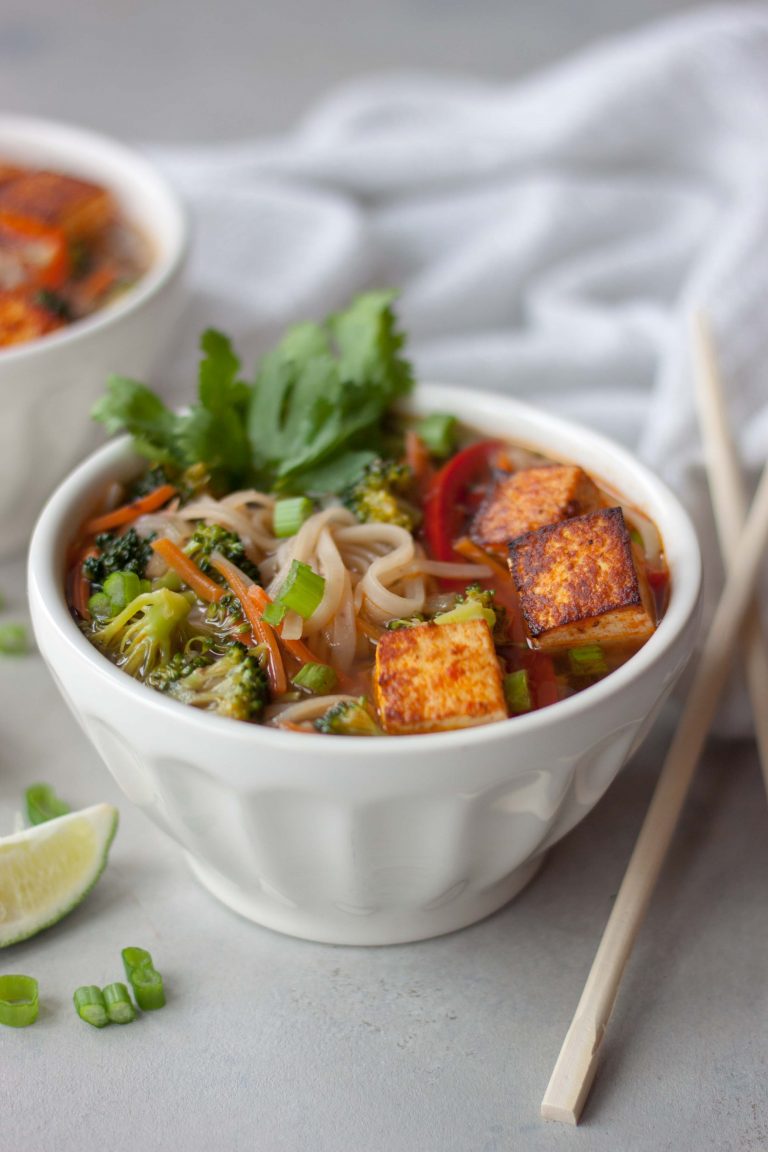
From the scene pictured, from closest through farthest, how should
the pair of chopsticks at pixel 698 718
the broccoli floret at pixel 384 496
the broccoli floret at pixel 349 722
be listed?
the broccoli floret at pixel 349 722, the pair of chopsticks at pixel 698 718, the broccoli floret at pixel 384 496

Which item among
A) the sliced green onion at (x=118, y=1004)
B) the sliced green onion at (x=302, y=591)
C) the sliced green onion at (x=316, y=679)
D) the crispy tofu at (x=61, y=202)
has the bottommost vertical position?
the sliced green onion at (x=118, y=1004)

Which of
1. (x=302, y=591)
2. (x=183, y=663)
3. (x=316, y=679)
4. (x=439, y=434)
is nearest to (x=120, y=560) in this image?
(x=183, y=663)

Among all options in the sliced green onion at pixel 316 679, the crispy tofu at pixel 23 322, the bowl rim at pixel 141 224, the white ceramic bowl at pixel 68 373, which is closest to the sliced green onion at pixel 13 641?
A: the white ceramic bowl at pixel 68 373

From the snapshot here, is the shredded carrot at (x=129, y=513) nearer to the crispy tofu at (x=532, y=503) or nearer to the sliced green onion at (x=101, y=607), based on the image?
the sliced green onion at (x=101, y=607)

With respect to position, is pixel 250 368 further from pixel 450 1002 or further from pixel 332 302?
pixel 450 1002

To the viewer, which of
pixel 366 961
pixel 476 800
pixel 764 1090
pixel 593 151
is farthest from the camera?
pixel 593 151

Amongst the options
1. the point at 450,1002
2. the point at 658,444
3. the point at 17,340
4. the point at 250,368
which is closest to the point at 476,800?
the point at 450,1002

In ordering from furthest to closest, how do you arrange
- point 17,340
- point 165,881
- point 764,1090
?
point 17,340 → point 165,881 → point 764,1090
